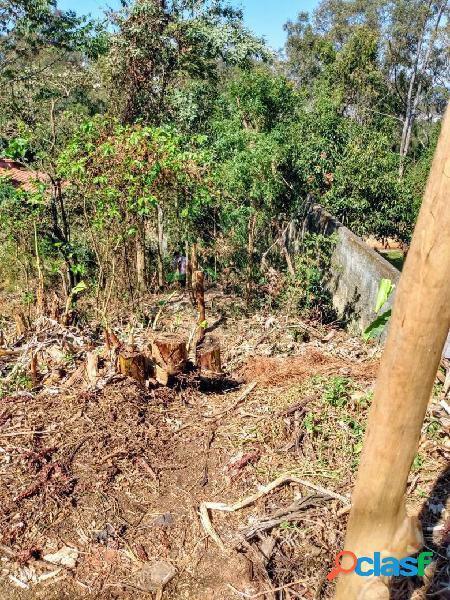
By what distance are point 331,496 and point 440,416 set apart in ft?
3.67

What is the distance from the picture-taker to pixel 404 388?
1400mm

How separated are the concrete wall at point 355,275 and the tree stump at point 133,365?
114 inches

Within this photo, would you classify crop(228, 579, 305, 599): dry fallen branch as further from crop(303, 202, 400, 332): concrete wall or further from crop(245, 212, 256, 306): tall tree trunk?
crop(245, 212, 256, 306): tall tree trunk

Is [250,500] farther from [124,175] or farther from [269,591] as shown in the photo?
[124,175]

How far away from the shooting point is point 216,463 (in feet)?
12.7

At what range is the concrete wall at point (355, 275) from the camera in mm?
6496

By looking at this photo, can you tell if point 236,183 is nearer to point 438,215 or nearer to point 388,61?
point 438,215

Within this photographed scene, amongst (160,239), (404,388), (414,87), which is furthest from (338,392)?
A: (414,87)

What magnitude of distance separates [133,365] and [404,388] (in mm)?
3464

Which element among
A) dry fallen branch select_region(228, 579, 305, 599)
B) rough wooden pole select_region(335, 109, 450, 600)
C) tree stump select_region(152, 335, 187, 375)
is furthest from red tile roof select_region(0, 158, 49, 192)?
rough wooden pole select_region(335, 109, 450, 600)

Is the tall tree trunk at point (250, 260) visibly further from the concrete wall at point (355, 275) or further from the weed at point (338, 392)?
the weed at point (338, 392)

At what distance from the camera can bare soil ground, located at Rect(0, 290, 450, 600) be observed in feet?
9.54

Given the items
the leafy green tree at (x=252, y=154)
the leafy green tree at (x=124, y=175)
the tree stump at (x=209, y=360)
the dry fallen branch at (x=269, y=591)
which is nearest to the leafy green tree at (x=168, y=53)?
the leafy green tree at (x=252, y=154)

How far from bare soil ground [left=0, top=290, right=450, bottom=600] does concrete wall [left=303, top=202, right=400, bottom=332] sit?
1.40m
